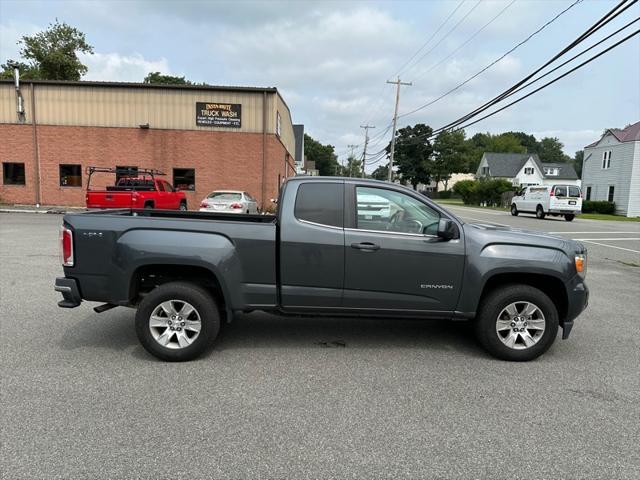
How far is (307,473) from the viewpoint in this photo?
278cm

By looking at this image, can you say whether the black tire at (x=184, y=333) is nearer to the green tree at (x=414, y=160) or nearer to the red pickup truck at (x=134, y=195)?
the red pickup truck at (x=134, y=195)

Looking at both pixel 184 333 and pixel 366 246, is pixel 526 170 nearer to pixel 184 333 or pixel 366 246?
pixel 366 246

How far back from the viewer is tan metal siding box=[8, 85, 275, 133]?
24375 millimetres

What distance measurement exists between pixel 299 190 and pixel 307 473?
8.96ft

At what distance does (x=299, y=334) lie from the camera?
17.6 ft

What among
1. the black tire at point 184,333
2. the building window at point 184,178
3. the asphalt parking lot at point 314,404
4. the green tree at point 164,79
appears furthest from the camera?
the green tree at point 164,79

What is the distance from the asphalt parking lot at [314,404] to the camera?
2.89m

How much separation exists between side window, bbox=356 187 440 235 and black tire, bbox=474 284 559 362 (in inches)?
37.3

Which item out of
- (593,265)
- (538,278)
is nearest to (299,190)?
(538,278)

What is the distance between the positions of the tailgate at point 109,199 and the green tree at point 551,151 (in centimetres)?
14723

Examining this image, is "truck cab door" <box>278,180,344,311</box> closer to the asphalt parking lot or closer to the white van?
the asphalt parking lot

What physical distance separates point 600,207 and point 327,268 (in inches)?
1689

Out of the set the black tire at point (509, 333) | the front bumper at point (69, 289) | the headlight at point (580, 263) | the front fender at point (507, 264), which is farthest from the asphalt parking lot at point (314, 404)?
the headlight at point (580, 263)

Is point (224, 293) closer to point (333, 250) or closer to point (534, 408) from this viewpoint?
point (333, 250)
